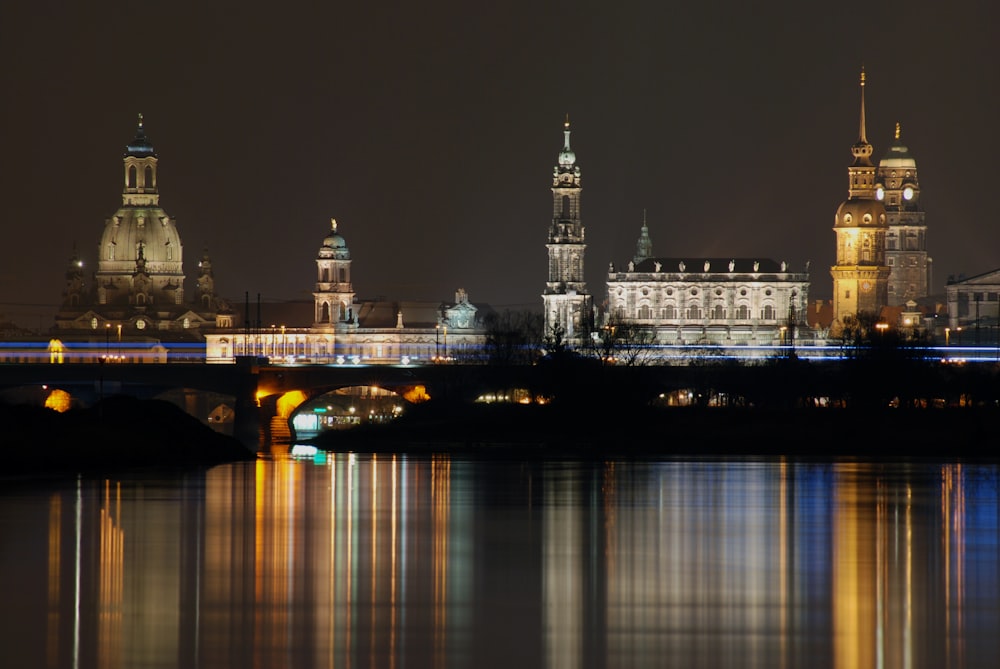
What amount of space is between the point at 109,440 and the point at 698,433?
100ft

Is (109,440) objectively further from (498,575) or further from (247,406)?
(498,575)

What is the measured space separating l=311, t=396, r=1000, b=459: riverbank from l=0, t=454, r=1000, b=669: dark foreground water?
2688 cm

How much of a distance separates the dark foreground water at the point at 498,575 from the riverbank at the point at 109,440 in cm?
695

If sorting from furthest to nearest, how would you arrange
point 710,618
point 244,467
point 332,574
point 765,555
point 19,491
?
point 244,467 < point 19,491 < point 765,555 < point 332,574 < point 710,618

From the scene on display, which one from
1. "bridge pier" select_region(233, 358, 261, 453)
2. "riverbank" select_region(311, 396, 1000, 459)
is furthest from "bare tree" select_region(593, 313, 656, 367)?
"bridge pier" select_region(233, 358, 261, 453)

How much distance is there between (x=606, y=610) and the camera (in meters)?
39.6

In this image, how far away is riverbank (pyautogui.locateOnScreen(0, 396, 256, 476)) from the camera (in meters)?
77.6

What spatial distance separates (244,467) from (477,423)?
24.9 meters

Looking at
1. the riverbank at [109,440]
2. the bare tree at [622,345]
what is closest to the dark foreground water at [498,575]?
the riverbank at [109,440]

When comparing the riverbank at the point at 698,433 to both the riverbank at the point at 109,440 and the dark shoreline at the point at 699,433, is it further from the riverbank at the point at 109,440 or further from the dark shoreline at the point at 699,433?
the riverbank at the point at 109,440

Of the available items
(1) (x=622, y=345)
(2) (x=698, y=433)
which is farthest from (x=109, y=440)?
(1) (x=622, y=345)

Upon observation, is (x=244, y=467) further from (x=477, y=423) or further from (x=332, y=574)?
(x=332, y=574)

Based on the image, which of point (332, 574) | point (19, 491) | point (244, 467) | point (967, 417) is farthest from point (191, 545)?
point (967, 417)

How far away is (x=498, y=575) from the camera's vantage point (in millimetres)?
44594
